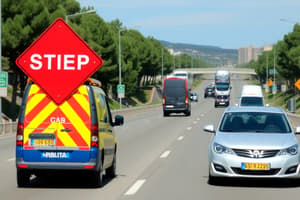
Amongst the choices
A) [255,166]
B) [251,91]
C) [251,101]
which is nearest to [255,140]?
[255,166]

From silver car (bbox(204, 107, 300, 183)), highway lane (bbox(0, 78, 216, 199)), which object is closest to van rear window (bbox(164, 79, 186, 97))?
highway lane (bbox(0, 78, 216, 199))

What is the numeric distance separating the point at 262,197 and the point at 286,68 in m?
91.3

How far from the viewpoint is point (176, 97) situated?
53.7 m

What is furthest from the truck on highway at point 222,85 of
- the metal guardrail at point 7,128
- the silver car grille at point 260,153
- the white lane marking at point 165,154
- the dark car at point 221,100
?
the silver car grille at point 260,153

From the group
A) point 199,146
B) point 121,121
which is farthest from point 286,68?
point 121,121

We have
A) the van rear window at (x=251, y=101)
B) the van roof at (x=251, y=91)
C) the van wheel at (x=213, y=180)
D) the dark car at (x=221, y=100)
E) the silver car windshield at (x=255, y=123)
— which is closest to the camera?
the van wheel at (x=213, y=180)

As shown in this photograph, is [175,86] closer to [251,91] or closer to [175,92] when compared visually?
[175,92]

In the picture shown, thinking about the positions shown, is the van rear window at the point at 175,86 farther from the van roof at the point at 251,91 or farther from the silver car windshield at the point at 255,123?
the silver car windshield at the point at 255,123

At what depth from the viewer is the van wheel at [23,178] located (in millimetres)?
12076

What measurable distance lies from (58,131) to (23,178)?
3.81 ft

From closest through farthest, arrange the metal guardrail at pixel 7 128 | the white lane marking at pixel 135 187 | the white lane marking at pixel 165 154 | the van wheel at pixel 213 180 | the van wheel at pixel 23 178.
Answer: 1. the white lane marking at pixel 135 187
2. the van wheel at pixel 23 178
3. the van wheel at pixel 213 180
4. the white lane marking at pixel 165 154
5. the metal guardrail at pixel 7 128

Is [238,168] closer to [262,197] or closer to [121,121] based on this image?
[262,197]

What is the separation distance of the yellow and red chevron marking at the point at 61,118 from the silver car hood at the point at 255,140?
2.48 m

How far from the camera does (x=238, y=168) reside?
1213 centimetres
